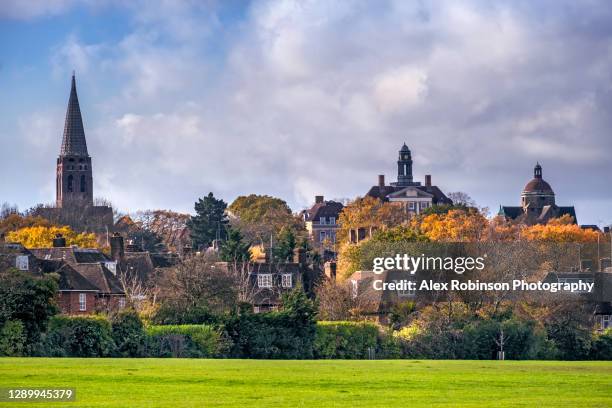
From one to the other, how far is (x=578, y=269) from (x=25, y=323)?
149ft

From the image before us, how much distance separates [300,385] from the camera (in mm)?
35094

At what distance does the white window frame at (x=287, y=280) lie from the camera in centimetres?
9538

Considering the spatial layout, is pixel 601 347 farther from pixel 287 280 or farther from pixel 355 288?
pixel 287 280

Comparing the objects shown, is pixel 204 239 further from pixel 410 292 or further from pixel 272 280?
A: pixel 410 292

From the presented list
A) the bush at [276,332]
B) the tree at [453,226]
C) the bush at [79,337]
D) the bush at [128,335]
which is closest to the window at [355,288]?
the bush at [276,332]

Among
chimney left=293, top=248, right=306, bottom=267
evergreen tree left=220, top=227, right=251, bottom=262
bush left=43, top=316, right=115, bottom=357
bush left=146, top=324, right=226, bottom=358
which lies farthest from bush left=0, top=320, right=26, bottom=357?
evergreen tree left=220, top=227, right=251, bottom=262

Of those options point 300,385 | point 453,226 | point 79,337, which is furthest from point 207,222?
point 300,385

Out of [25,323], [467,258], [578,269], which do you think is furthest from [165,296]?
[578,269]

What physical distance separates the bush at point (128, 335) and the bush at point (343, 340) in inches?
350

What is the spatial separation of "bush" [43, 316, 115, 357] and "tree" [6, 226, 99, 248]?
208 feet

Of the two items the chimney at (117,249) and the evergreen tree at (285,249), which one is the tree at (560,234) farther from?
the chimney at (117,249)

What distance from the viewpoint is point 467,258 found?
84.8 metres

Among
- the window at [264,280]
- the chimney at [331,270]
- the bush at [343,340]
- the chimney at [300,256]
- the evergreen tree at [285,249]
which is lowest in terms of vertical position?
the bush at [343,340]

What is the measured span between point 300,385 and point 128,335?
2577 centimetres
